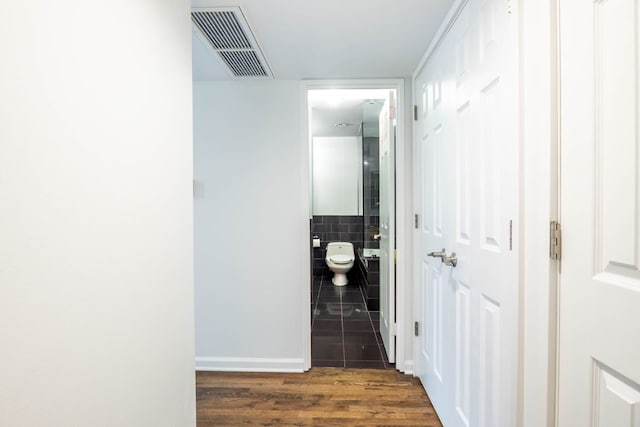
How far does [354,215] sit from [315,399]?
3.60 m

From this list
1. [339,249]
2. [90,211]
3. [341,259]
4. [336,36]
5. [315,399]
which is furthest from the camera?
[339,249]

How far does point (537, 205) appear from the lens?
2.88ft

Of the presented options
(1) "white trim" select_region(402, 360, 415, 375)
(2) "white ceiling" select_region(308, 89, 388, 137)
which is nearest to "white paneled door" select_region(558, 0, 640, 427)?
(1) "white trim" select_region(402, 360, 415, 375)

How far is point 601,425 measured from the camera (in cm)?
71

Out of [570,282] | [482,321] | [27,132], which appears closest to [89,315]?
[27,132]

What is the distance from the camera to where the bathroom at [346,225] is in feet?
8.96

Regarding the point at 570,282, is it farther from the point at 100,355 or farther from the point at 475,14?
the point at 100,355

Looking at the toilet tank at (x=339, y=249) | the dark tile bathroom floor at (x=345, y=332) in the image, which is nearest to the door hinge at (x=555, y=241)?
the dark tile bathroom floor at (x=345, y=332)

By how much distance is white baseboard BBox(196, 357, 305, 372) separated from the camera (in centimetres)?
226

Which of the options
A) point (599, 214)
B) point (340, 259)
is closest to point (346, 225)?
point (340, 259)

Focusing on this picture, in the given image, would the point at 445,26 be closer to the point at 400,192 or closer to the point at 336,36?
the point at 336,36

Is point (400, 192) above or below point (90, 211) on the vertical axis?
above

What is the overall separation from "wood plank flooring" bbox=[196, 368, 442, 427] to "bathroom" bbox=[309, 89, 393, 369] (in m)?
0.23

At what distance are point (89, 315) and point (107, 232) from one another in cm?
20
